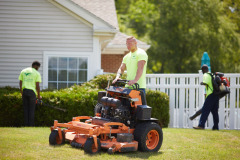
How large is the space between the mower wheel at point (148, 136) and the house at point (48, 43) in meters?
6.03

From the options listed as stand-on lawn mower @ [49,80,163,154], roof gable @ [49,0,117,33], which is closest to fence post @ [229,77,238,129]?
roof gable @ [49,0,117,33]

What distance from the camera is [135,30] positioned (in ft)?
106

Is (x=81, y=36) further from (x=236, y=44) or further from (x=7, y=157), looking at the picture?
(x=236, y=44)

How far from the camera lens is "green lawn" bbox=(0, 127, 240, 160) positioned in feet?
21.6

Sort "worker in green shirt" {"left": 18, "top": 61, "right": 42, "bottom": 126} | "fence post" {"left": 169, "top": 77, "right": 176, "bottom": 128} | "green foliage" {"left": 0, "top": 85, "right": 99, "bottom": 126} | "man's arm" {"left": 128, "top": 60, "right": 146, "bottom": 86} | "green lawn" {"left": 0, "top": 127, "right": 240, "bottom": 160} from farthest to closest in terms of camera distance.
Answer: "fence post" {"left": 169, "top": 77, "right": 176, "bottom": 128} < "green foliage" {"left": 0, "top": 85, "right": 99, "bottom": 126} < "worker in green shirt" {"left": 18, "top": 61, "right": 42, "bottom": 126} < "man's arm" {"left": 128, "top": 60, "right": 146, "bottom": 86} < "green lawn" {"left": 0, "top": 127, "right": 240, "bottom": 160}

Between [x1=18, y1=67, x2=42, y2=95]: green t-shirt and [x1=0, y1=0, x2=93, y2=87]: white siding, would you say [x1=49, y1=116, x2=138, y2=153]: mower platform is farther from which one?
[x1=0, y1=0, x2=93, y2=87]: white siding

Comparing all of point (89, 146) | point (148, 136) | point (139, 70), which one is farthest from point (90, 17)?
point (89, 146)

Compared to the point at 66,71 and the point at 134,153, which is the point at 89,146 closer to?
the point at 134,153

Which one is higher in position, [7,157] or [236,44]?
[236,44]

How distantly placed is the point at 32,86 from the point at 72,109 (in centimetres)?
127

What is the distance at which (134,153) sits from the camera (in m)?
Result: 7.19

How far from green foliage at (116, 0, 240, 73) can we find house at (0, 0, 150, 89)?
15.2 metres

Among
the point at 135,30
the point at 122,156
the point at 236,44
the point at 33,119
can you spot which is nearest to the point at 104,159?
the point at 122,156

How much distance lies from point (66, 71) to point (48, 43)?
1145 millimetres
